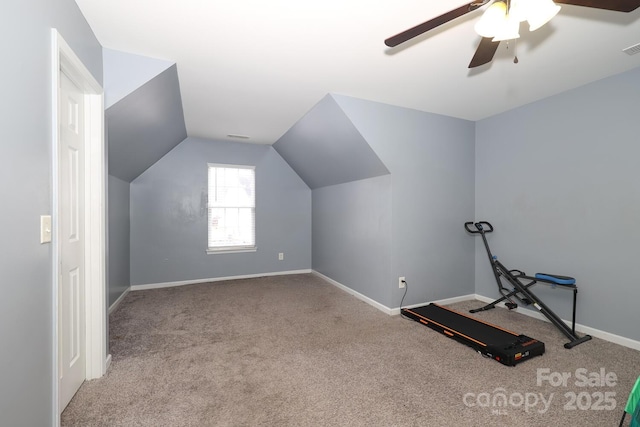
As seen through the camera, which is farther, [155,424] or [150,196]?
[150,196]

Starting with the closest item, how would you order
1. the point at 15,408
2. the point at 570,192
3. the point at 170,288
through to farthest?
the point at 15,408 < the point at 570,192 < the point at 170,288

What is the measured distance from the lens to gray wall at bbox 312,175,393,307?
357 cm

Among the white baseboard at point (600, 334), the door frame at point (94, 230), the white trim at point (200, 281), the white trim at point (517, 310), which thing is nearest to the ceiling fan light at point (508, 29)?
the door frame at point (94, 230)

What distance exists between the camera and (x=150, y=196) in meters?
4.59

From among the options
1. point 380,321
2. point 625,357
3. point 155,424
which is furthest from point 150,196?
point 625,357

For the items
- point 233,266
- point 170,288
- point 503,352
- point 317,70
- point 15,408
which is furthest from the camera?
point 233,266

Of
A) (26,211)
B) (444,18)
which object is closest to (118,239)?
(26,211)

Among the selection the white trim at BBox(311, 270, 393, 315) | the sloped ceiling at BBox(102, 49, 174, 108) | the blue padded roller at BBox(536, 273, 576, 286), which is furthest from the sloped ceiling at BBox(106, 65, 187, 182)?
the blue padded roller at BBox(536, 273, 576, 286)

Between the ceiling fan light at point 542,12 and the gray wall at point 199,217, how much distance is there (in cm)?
455

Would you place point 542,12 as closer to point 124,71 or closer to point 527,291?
point 527,291

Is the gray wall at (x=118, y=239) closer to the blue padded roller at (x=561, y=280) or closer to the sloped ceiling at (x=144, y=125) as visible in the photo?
the sloped ceiling at (x=144, y=125)

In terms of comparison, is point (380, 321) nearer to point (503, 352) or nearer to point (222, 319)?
point (503, 352)

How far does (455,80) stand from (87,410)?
3.98m

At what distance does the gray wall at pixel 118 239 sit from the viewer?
3.47 meters
